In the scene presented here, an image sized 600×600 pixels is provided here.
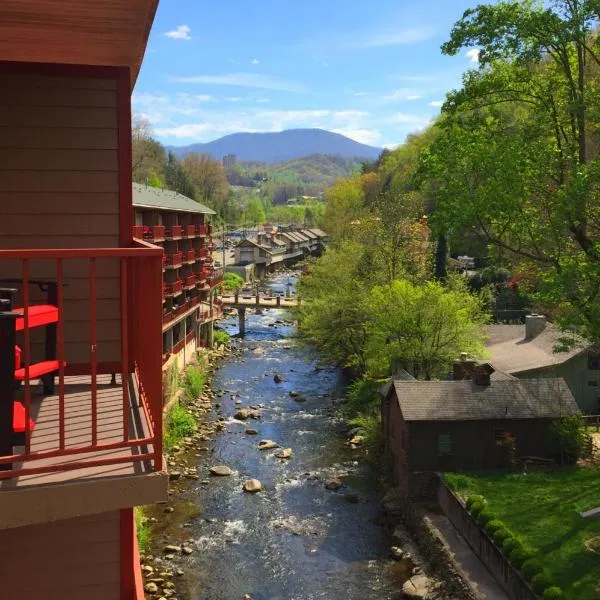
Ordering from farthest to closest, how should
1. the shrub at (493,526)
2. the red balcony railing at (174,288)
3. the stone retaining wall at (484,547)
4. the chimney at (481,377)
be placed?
the red balcony railing at (174,288) < the chimney at (481,377) < the shrub at (493,526) < the stone retaining wall at (484,547)

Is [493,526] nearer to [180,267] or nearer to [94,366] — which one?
[94,366]

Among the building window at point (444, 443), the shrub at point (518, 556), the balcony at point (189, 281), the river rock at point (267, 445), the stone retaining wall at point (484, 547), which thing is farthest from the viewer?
the balcony at point (189, 281)

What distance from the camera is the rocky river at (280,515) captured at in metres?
16.5

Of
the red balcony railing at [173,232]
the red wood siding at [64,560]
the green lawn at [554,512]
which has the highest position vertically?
the red balcony railing at [173,232]

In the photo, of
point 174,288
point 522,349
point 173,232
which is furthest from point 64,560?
point 173,232

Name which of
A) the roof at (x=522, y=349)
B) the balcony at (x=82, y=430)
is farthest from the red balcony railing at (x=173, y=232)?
the balcony at (x=82, y=430)

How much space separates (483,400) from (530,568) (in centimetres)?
846

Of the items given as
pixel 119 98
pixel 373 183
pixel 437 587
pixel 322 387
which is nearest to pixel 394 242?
pixel 322 387

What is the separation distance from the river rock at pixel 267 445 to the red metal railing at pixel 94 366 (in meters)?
19.7

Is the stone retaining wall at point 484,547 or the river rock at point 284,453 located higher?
the stone retaining wall at point 484,547

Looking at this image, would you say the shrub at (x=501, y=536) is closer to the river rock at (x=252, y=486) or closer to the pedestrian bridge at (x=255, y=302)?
the river rock at (x=252, y=486)

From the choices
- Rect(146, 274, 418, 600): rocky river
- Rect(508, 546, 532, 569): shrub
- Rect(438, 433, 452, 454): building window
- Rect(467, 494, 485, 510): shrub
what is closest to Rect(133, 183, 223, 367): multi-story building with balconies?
Rect(146, 274, 418, 600): rocky river

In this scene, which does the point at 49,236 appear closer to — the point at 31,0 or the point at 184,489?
the point at 31,0

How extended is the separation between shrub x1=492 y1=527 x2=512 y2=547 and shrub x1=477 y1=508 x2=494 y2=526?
69cm
